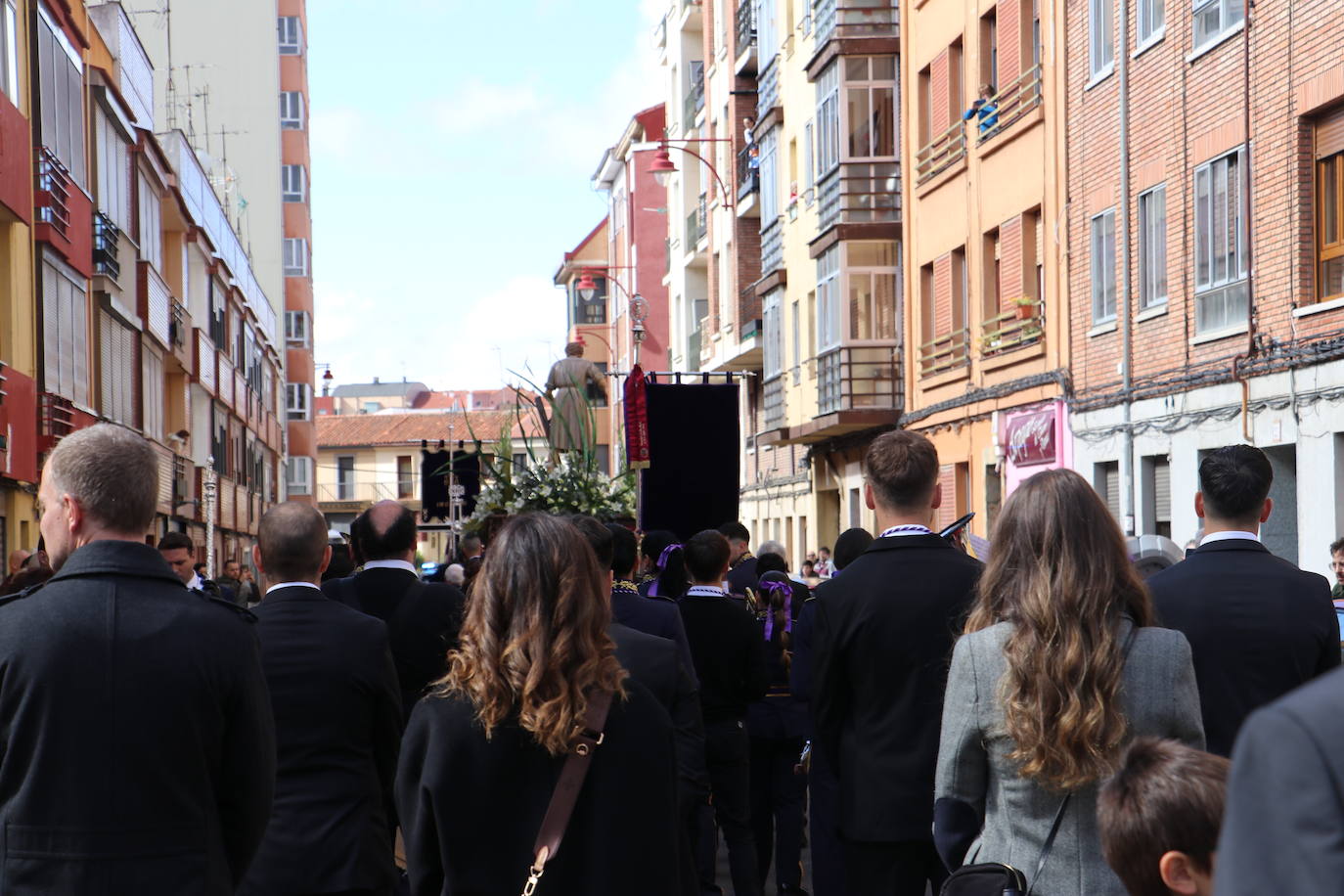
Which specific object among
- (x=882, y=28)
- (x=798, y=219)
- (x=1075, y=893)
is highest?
(x=882, y=28)

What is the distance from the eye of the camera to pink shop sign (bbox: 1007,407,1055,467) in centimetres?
2411

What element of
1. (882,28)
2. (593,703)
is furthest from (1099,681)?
(882,28)

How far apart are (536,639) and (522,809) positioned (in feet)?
1.23

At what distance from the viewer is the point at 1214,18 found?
62.4ft

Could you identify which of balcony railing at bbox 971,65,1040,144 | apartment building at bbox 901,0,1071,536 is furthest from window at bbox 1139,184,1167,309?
balcony railing at bbox 971,65,1040,144

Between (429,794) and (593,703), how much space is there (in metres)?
0.41

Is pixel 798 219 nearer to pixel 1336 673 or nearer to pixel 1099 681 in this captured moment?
pixel 1099 681

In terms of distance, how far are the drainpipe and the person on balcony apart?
4.56 m

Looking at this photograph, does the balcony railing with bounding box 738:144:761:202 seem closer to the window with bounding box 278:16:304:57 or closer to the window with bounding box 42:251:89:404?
the window with bounding box 42:251:89:404

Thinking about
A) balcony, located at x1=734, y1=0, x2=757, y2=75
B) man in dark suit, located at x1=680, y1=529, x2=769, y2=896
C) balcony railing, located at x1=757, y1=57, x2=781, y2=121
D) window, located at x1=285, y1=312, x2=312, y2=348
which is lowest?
man in dark suit, located at x1=680, y1=529, x2=769, y2=896

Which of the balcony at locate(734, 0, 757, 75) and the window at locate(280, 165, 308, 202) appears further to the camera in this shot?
the window at locate(280, 165, 308, 202)

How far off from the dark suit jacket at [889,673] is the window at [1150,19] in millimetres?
15803

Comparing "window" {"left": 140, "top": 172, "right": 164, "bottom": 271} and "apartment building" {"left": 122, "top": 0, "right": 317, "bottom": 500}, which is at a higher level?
"apartment building" {"left": 122, "top": 0, "right": 317, "bottom": 500}

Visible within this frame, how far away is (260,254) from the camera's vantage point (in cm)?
6938
